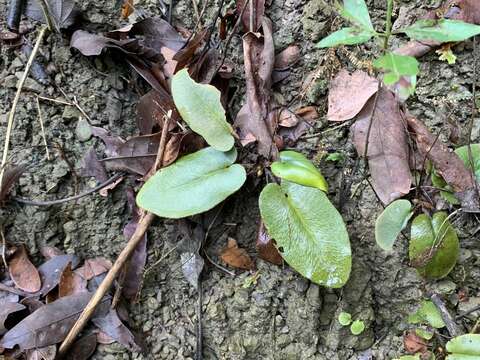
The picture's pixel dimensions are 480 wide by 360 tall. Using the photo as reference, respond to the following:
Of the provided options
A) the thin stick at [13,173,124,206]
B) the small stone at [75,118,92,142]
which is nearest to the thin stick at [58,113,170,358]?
the thin stick at [13,173,124,206]

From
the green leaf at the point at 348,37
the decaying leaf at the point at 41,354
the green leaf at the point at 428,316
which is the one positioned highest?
the green leaf at the point at 348,37

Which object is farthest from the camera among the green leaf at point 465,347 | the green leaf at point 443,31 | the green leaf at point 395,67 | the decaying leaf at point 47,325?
the decaying leaf at point 47,325

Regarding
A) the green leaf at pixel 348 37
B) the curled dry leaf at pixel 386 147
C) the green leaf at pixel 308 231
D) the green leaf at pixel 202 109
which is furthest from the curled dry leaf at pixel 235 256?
the green leaf at pixel 348 37

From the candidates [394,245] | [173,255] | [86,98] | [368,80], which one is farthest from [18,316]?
[368,80]

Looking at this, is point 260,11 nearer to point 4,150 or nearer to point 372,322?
point 4,150

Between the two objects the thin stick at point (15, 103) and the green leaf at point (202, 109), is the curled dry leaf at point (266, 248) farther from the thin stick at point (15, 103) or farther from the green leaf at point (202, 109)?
the thin stick at point (15, 103)
